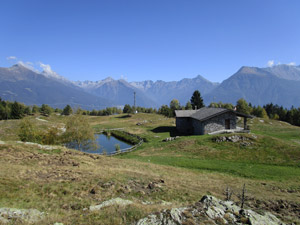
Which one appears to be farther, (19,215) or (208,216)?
(19,215)

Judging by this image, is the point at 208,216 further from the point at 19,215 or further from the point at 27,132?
the point at 27,132

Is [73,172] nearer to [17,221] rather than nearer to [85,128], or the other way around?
[17,221]

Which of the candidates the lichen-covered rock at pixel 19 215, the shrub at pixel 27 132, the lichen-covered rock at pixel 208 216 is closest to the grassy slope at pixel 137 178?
the lichen-covered rock at pixel 19 215

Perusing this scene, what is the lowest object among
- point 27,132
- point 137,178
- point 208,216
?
point 137,178

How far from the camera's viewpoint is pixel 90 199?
34.1ft

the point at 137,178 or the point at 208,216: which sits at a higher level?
the point at 208,216

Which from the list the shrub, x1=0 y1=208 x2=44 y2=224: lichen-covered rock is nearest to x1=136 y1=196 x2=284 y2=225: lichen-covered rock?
x1=0 y1=208 x2=44 y2=224: lichen-covered rock

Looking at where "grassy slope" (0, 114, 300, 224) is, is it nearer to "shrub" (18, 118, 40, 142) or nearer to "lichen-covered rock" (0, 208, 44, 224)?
"lichen-covered rock" (0, 208, 44, 224)

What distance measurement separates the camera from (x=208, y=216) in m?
7.50

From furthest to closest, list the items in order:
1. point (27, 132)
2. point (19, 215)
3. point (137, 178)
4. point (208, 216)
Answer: point (27, 132), point (137, 178), point (19, 215), point (208, 216)

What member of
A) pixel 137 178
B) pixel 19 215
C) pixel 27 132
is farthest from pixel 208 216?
pixel 27 132

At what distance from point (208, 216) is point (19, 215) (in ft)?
26.7

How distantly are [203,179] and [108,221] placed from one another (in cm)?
1340

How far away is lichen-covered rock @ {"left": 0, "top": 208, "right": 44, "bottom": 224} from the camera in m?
7.14
